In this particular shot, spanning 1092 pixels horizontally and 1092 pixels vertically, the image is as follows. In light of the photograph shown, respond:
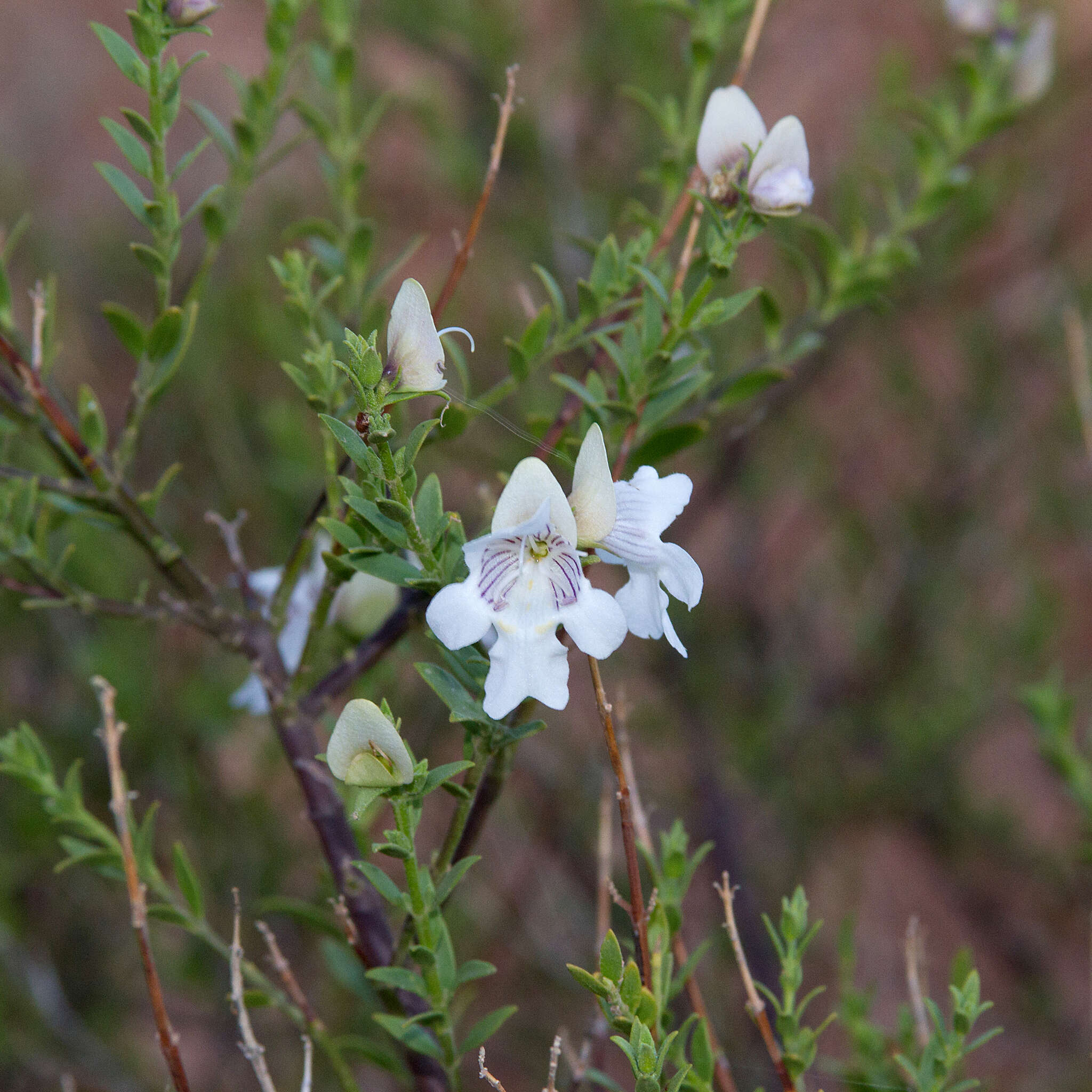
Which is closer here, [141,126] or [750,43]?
[141,126]

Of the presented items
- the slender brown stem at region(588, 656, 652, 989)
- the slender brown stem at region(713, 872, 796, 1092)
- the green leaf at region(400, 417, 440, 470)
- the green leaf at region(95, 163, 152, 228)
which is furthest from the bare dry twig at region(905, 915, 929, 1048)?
the green leaf at region(95, 163, 152, 228)

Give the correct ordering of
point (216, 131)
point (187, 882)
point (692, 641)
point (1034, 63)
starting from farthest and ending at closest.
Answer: point (692, 641), point (1034, 63), point (216, 131), point (187, 882)

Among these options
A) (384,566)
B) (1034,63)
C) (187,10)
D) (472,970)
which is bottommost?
(472,970)

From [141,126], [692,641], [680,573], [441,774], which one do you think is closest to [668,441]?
[680,573]

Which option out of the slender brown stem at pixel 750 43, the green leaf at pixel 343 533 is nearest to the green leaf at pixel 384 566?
the green leaf at pixel 343 533

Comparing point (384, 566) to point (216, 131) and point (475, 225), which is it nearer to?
point (475, 225)

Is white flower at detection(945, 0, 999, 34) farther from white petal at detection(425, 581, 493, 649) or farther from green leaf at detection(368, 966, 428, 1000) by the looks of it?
green leaf at detection(368, 966, 428, 1000)
